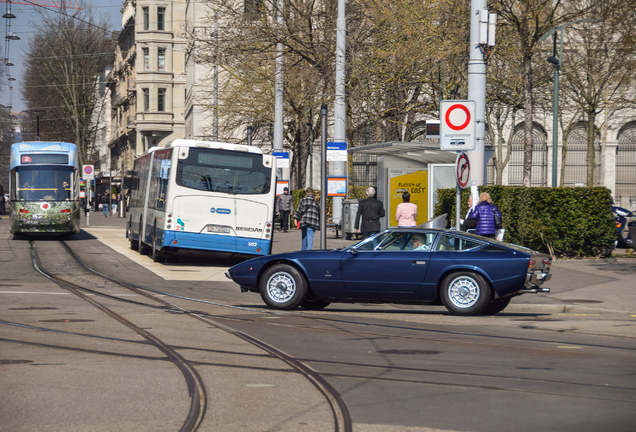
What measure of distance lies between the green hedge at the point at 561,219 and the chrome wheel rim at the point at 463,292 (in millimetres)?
7655

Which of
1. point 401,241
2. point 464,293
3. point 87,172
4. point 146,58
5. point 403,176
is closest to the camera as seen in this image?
point 464,293

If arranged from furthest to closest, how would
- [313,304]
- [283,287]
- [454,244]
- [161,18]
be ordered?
[161,18] → [313,304] → [283,287] → [454,244]

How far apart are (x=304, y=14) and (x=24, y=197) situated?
10.9 metres

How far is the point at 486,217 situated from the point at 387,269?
17.4 ft

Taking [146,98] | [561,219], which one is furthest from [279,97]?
[146,98]

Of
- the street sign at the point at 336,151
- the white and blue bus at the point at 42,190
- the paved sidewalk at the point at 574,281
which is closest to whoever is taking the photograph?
the paved sidewalk at the point at 574,281

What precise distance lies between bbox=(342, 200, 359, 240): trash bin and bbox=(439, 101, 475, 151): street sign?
1278 centimetres

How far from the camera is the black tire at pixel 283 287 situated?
12508mm

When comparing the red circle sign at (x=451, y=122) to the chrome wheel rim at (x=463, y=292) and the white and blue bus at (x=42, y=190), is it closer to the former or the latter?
the chrome wheel rim at (x=463, y=292)

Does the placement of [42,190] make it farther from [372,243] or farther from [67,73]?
[67,73]

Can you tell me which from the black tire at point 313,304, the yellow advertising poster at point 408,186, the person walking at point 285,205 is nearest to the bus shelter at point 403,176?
the yellow advertising poster at point 408,186

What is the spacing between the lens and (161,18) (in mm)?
73250

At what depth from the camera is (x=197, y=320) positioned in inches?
444

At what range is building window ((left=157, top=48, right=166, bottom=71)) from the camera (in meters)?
73.8
